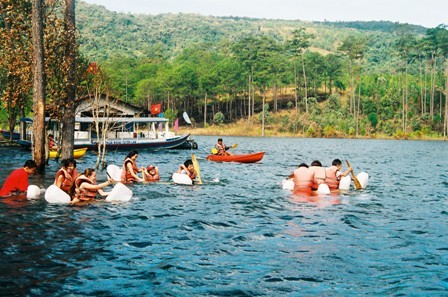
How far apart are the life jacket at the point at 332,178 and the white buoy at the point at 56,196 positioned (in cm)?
1100

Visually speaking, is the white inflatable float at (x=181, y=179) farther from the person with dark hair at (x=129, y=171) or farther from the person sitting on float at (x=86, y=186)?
the person sitting on float at (x=86, y=186)

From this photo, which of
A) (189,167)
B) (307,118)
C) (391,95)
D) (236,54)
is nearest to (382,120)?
(391,95)

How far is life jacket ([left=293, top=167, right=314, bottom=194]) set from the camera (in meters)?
22.1

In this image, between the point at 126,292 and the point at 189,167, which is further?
the point at 189,167

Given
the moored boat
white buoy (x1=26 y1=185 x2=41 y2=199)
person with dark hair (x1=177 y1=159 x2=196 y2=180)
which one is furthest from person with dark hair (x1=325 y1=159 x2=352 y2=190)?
the moored boat

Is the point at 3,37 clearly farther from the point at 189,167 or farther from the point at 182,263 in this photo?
the point at 182,263

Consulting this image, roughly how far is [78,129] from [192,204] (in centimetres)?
3222

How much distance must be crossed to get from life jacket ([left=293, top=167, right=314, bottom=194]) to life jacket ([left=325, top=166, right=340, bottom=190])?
0.99 meters

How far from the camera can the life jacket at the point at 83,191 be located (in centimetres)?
1797

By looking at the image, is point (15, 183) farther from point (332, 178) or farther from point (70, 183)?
point (332, 178)

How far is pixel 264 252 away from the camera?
12.5 metres

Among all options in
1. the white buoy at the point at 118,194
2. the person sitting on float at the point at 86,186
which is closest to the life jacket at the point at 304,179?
the white buoy at the point at 118,194

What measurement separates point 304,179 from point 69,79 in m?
14.0

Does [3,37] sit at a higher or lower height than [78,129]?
higher
